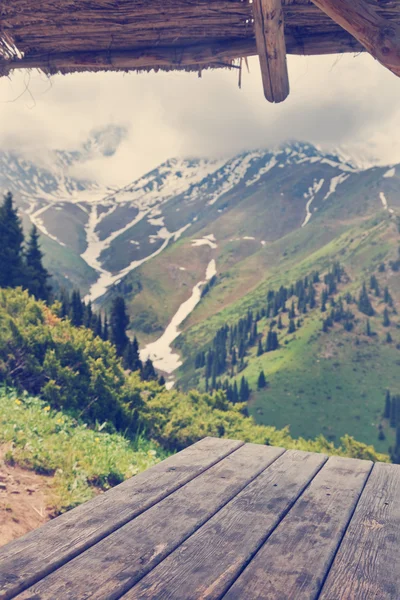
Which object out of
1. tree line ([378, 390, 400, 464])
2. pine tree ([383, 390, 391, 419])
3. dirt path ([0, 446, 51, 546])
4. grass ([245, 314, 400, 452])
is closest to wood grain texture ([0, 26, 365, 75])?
dirt path ([0, 446, 51, 546])

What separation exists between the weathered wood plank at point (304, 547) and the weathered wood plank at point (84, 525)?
72cm

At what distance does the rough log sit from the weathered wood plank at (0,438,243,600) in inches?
140

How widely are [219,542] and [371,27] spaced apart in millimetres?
3194

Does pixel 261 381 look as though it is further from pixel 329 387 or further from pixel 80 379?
pixel 80 379

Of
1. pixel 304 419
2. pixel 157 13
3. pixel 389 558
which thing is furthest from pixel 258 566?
pixel 304 419

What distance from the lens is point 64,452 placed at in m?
7.31

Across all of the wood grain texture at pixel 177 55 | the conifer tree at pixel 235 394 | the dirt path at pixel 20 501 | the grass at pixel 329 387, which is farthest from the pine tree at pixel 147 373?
the conifer tree at pixel 235 394

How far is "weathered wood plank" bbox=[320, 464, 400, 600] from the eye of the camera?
210 cm

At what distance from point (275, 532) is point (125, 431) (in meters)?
7.55

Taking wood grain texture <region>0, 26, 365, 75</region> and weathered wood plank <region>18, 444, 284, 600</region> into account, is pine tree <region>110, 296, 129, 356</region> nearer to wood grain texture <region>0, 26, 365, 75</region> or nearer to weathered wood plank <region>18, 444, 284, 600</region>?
wood grain texture <region>0, 26, 365, 75</region>

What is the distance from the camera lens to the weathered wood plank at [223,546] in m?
2.07

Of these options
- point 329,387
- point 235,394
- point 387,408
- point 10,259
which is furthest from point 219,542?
point 329,387

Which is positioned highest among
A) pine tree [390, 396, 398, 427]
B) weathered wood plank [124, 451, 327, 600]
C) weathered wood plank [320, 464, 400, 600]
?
weathered wood plank [124, 451, 327, 600]

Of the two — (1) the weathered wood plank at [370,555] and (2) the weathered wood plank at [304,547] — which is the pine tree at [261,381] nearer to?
(2) the weathered wood plank at [304,547]
